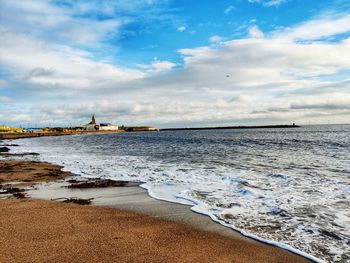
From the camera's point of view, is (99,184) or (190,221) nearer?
(190,221)

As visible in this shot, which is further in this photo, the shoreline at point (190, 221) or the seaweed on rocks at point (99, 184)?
the seaweed on rocks at point (99, 184)

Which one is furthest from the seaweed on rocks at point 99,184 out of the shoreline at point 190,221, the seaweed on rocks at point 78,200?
the seaweed on rocks at point 78,200

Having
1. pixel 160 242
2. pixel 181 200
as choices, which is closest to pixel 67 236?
pixel 160 242

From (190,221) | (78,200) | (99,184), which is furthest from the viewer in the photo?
(99,184)

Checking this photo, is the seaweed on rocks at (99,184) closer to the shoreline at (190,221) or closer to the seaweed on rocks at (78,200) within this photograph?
the shoreline at (190,221)

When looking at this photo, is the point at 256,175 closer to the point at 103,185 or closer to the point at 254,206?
the point at 254,206

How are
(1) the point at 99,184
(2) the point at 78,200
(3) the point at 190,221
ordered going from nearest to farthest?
1. (3) the point at 190,221
2. (2) the point at 78,200
3. (1) the point at 99,184

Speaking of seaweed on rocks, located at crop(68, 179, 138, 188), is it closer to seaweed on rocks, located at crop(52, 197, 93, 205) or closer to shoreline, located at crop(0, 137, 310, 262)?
shoreline, located at crop(0, 137, 310, 262)

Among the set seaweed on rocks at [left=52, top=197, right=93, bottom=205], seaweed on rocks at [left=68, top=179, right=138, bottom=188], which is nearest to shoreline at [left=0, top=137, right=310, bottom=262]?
seaweed on rocks at [left=52, top=197, right=93, bottom=205]

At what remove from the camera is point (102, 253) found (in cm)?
584

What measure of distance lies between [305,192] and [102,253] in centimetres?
919

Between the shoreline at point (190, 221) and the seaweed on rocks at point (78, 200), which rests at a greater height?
the seaweed on rocks at point (78, 200)

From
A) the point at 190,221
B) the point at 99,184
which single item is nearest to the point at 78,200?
the point at 99,184

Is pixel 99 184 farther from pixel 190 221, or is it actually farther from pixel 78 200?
pixel 190 221
